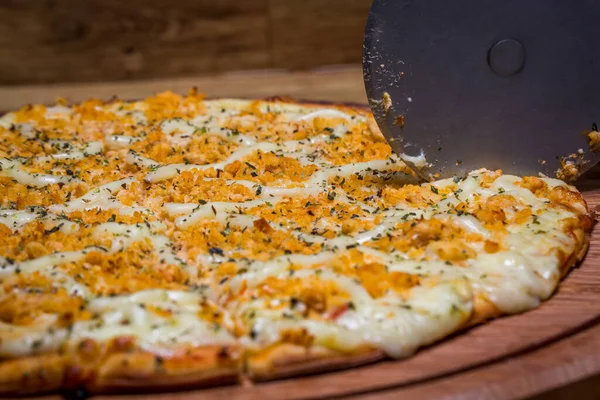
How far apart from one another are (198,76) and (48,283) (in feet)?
14.8

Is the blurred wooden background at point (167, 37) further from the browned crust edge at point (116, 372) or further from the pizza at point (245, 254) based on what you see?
the browned crust edge at point (116, 372)

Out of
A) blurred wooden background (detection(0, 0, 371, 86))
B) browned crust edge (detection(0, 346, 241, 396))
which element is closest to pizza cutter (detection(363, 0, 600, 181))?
browned crust edge (detection(0, 346, 241, 396))

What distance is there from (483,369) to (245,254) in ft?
2.87

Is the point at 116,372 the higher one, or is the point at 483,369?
the point at 116,372

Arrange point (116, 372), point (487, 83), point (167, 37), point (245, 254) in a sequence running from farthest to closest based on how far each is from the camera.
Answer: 1. point (167, 37)
2. point (487, 83)
3. point (245, 254)
4. point (116, 372)

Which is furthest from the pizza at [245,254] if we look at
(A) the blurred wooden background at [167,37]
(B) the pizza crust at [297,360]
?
(A) the blurred wooden background at [167,37]

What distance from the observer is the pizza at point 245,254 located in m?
1.93

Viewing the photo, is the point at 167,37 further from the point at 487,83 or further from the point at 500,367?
the point at 500,367

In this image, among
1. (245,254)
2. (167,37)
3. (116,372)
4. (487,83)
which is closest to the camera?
(116,372)

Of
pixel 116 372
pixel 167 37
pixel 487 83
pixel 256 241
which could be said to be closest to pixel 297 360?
pixel 116 372

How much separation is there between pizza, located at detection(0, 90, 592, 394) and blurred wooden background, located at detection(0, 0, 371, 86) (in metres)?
2.92

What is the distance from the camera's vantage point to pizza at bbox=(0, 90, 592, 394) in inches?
75.9

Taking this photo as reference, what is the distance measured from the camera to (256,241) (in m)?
2.46

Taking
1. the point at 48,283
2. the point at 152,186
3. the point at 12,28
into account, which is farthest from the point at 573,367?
the point at 12,28
